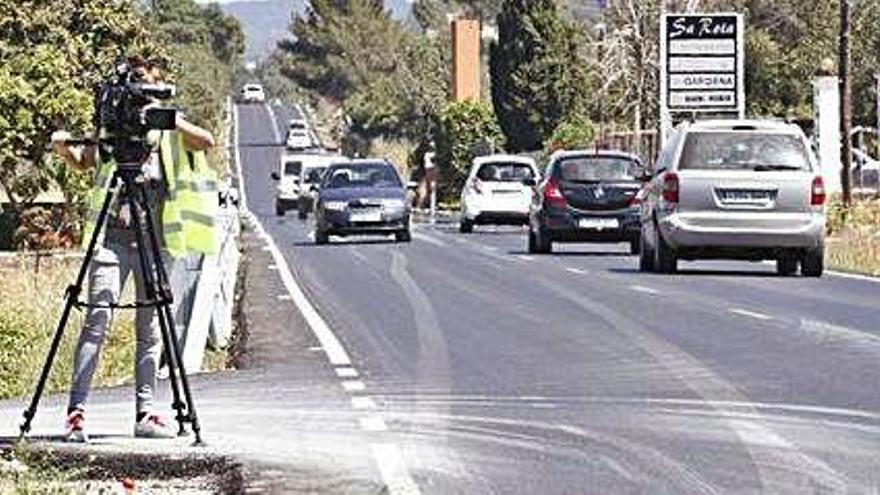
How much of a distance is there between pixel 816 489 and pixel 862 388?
4.54 metres

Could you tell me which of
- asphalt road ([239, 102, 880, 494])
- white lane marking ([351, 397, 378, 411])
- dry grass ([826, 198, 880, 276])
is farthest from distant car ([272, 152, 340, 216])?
white lane marking ([351, 397, 378, 411])

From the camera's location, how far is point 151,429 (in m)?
12.6

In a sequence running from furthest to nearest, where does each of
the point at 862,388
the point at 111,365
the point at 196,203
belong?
the point at 111,365
the point at 862,388
the point at 196,203

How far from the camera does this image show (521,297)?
84.7ft

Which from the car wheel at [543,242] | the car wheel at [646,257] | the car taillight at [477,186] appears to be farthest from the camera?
the car taillight at [477,186]

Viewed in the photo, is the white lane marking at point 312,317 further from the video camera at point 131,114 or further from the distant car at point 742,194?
the video camera at point 131,114

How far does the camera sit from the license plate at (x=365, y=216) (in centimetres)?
4434

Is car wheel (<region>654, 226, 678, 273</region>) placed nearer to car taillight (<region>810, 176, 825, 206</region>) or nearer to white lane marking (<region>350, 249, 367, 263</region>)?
car taillight (<region>810, 176, 825, 206</region>)

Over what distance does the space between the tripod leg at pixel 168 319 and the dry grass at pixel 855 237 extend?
64.3ft

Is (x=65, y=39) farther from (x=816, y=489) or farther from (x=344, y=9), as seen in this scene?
(x=344, y=9)

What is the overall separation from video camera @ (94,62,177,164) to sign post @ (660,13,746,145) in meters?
36.6

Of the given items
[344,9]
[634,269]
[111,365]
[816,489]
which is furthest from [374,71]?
[816,489]

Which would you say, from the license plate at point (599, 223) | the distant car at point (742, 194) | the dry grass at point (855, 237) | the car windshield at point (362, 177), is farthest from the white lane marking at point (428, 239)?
the distant car at point (742, 194)

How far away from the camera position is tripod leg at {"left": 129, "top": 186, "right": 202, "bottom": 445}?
39.9 feet
